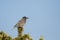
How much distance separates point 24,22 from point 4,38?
3.90 m

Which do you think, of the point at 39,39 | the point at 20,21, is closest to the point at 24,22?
the point at 20,21

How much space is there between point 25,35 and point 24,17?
13.6 feet

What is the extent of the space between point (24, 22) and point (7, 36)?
357 centimetres

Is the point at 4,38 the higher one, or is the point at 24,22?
the point at 24,22

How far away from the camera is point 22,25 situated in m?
31.8

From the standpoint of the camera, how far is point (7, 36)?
30.3m

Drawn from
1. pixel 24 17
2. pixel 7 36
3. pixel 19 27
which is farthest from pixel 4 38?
pixel 24 17

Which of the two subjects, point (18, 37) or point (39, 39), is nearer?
point (18, 37)

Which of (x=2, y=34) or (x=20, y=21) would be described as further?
(x=20, y=21)

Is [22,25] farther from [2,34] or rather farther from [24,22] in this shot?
[2,34]

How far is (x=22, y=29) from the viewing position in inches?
1225

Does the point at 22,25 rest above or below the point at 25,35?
above

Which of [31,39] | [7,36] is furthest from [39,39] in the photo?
[7,36]

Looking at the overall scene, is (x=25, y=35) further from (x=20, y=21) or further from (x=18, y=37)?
(x=20, y=21)
